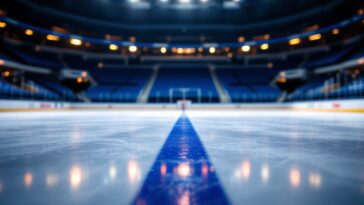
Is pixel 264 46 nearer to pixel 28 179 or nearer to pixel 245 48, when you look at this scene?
pixel 245 48

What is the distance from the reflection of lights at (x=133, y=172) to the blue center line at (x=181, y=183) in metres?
0.07

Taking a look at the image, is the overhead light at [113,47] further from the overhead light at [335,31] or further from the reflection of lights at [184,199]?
the reflection of lights at [184,199]

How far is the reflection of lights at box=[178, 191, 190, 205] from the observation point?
88 cm

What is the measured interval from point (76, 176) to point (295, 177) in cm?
134

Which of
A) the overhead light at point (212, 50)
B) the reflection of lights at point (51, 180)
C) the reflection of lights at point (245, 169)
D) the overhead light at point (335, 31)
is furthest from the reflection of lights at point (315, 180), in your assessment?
the overhead light at point (212, 50)

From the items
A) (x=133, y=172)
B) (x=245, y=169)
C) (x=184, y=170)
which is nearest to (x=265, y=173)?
(x=245, y=169)

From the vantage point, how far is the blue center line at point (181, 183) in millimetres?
907

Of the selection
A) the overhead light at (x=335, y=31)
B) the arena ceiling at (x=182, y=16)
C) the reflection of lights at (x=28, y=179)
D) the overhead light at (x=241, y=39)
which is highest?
the arena ceiling at (x=182, y=16)

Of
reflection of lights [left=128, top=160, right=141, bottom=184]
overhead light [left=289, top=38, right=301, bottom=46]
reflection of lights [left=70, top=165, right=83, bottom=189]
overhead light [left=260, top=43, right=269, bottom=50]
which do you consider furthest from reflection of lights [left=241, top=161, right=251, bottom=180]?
overhead light [left=260, top=43, right=269, bottom=50]

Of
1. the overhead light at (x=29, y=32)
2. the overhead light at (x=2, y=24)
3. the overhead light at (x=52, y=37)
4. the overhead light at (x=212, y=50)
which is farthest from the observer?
the overhead light at (x=212, y=50)

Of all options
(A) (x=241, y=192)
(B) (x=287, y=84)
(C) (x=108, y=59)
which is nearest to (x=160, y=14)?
(C) (x=108, y=59)

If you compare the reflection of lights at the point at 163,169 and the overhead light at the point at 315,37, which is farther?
the overhead light at the point at 315,37

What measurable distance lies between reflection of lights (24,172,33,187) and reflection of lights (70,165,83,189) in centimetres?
20

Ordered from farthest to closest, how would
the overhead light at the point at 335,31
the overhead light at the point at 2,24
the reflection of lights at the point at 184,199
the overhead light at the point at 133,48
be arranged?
the overhead light at the point at 133,48 → the overhead light at the point at 335,31 → the overhead light at the point at 2,24 → the reflection of lights at the point at 184,199
